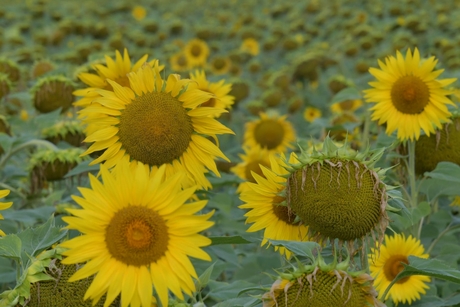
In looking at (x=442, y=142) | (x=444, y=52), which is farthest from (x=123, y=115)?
(x=444, y=52)

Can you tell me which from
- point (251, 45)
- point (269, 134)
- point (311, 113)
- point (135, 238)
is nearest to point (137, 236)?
point (135, 238)

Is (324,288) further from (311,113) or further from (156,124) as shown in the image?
(311,113)

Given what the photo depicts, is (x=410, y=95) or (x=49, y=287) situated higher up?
(x=410, y=95)

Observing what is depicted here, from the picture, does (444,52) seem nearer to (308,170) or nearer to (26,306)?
(308,170)

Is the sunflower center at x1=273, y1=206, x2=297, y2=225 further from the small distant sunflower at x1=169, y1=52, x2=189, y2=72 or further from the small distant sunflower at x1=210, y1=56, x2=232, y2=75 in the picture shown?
the small distant sunflower at x1=169, y1=52, x2=189, y2=72

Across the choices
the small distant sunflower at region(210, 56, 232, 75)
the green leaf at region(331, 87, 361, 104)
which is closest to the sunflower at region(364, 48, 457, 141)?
the green leaf at region(331, 87, 361, 104)

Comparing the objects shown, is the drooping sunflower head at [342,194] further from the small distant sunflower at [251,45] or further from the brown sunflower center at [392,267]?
the small distant sunflower at [251,45]

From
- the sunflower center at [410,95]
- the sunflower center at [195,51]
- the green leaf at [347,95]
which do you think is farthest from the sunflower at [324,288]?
the sunflower center at [195,51]

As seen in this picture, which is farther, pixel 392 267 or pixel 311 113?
pixel 311 113
